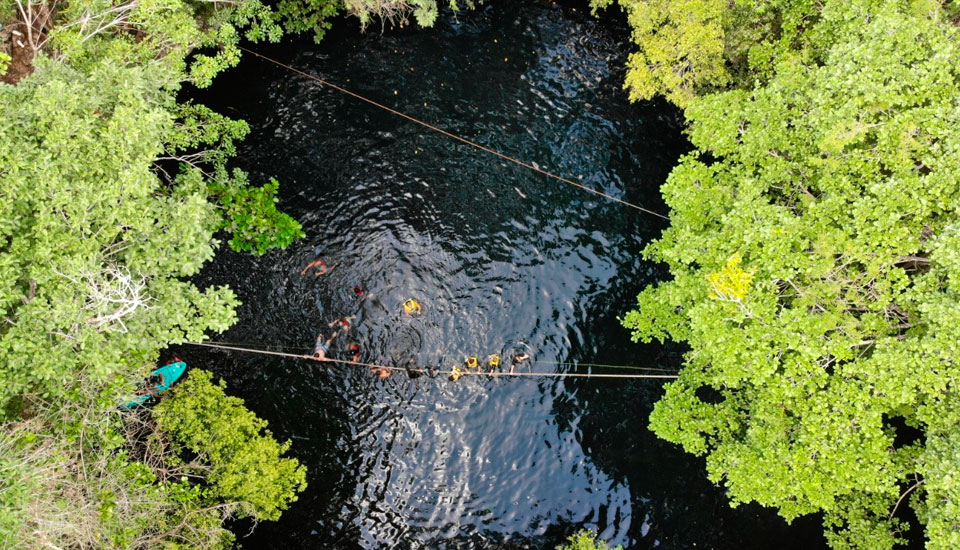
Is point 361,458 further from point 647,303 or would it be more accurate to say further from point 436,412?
point 647,303

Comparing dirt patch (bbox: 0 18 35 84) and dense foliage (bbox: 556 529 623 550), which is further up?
dirt patch (bbox: 0 18 35 84)

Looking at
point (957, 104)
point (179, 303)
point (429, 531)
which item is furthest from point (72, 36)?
point (957, 104)

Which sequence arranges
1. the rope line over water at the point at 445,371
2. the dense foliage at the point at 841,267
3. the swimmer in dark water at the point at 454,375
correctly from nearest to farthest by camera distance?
1. the dense foliage at the point at 841,267
2. the rope line over water at the point at 445,371
3. the swimmer in dark water at the point at 454,375

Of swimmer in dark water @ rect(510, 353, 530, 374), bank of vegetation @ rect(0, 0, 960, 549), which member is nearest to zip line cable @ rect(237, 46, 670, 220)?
bank of vegetation @ rect(0, 0, 960, 549)

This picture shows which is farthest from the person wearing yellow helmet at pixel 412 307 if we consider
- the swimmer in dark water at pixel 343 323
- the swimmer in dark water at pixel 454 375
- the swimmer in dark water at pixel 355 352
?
the swimmer in dark water at pixel 454 375

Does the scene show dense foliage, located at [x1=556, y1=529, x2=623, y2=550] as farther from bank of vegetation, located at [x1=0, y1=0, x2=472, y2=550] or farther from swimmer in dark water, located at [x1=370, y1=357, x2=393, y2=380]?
bank of vegetation, located at [x1=0, y1=0, x2=472, y2=550]

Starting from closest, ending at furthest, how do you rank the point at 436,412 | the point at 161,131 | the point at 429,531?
the point at 161,131 < the point at 429,531 < the point at 436,412

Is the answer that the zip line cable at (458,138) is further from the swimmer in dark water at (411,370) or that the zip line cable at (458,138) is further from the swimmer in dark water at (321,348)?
the swimmer in dark water at (321,348)

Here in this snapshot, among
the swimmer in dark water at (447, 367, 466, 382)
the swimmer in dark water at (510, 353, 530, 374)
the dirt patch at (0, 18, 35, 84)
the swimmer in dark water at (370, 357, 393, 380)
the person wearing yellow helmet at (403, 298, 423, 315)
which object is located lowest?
the swimmer in dark water at (370, 357, 393, 380)
